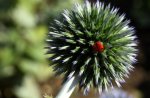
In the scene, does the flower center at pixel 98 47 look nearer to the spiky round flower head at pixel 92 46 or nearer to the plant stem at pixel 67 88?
the spiky round flower head at pixel 92 46

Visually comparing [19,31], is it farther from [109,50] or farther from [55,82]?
[109,50]

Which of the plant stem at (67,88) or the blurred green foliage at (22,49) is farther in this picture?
the blurred green foliage at (22,49)

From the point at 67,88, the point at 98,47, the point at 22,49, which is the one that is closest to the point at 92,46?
the point at 98,47

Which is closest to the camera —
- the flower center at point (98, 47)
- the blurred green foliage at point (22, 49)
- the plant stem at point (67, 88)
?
the plant stem at point (67, 88)

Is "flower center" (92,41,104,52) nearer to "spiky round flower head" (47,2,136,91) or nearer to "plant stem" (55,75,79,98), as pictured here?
"spiky round flower head" (47,2,136,91)

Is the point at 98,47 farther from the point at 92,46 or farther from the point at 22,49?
the point at 22,49

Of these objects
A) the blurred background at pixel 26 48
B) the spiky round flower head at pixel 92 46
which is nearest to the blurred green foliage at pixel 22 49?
the blurred background at pixel 26 48

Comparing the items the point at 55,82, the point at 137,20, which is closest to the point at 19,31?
the point at 55,82
